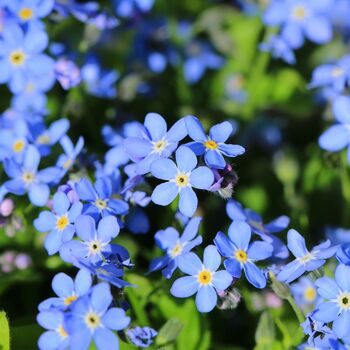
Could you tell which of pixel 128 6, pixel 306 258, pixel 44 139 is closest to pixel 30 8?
pixel 44 139

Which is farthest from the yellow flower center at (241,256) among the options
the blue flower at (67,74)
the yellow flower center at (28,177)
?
the blue flower at (67,74)

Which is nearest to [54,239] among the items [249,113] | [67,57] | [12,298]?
[12,298]

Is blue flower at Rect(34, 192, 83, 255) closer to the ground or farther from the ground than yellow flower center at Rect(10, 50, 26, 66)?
closer to the ground

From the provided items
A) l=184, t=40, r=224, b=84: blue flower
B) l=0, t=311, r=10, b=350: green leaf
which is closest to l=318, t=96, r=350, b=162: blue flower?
l=184, t=40, r=224, b=84: blue flower

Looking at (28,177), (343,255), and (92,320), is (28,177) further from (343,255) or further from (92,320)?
(343,255)

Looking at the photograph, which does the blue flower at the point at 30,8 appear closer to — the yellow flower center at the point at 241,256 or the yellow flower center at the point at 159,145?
the yellow flower center at the point at 159,145

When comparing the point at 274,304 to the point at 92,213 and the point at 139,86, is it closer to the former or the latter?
the point at 92,213

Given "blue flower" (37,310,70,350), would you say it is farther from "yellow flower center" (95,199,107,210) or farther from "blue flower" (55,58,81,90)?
"blue flower" (55,58,81,90)
